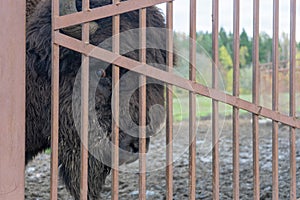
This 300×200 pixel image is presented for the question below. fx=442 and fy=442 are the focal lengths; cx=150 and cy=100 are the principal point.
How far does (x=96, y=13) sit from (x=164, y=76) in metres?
0.44

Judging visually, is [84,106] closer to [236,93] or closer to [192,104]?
[192,104]

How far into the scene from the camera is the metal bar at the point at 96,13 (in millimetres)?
1897

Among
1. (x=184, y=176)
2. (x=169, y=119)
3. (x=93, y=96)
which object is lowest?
(x=184, y=176)

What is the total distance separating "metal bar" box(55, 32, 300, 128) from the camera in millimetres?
1928

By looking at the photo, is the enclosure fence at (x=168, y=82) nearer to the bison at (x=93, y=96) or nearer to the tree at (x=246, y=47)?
the bison at (x=93, y=96)

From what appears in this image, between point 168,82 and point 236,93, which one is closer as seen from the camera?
point 168,82

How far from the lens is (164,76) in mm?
2121

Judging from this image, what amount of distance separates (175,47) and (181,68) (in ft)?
0.61

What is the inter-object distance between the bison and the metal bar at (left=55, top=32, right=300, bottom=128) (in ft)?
1.90

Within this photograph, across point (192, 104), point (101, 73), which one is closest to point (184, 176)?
point (101, 73)
